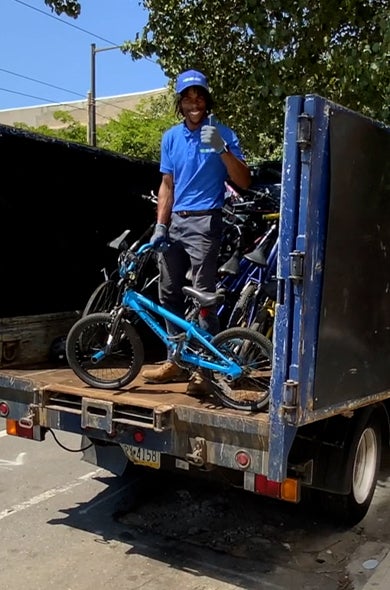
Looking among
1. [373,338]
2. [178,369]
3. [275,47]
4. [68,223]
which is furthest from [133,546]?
[275,47]

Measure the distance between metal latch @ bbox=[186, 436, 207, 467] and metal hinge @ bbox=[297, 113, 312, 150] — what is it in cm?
166

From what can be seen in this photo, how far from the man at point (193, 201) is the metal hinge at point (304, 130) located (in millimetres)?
1119

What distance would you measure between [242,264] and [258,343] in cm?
129

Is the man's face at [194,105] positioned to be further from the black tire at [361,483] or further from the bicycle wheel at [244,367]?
the black tire at [361,483]

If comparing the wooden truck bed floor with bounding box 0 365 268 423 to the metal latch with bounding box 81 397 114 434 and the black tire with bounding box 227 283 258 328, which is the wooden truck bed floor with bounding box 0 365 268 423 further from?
the black tire with bounding box 227 283 258 328

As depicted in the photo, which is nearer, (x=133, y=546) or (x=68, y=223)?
(x=133, y=546)

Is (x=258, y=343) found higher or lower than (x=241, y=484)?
higher

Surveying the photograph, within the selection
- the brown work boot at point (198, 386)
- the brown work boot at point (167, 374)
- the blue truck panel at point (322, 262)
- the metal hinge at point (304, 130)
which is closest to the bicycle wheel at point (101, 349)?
the brown work boot at point (167, 374)

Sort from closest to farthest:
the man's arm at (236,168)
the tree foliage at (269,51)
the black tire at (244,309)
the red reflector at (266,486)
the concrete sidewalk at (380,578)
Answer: the red reflector at (266,486)
the concrete sidewalk at (380,578)
the man's arm at (236,168)
the black tire at (244,309)
the tree foliage at (269,51)

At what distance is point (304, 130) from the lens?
3.32m

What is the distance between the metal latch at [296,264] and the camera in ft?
11.0

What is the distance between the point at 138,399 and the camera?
161 inches

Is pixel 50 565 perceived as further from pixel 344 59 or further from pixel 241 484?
pixel 344 59

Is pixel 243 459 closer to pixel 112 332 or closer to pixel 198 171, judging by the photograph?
pixel 112 332
